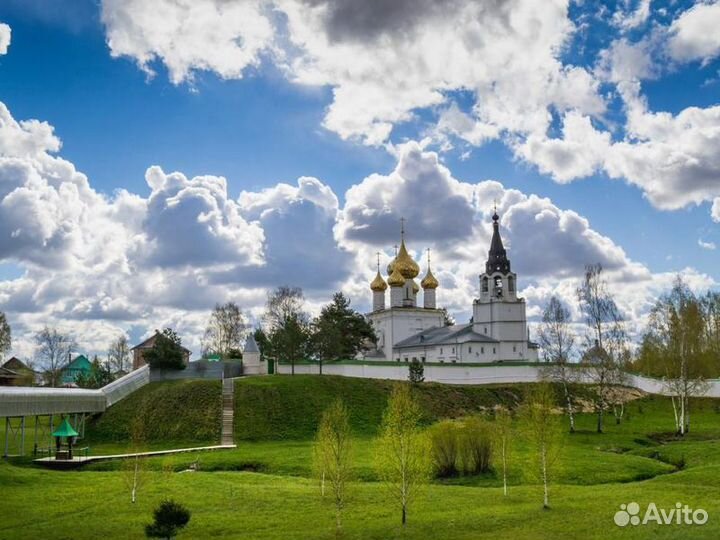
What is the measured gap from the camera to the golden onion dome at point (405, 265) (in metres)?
76.4

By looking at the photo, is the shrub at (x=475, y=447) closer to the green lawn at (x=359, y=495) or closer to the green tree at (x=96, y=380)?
the green lawn at (x=359, y=495)

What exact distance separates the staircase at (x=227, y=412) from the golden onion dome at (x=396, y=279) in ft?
104

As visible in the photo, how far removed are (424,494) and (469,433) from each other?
4.87m

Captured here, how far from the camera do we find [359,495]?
79.1 ft

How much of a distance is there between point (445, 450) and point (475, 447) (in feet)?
4.02

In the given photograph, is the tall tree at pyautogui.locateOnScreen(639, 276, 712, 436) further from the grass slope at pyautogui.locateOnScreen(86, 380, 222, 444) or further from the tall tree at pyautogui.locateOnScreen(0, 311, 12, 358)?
the tall tree at pyautogui.locateOnScreen(0, 311, 12, 358)

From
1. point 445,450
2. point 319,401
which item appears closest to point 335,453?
point 445,450

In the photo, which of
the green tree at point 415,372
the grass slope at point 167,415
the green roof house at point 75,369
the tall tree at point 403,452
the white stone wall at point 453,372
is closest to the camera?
the tall tree at point 403,452

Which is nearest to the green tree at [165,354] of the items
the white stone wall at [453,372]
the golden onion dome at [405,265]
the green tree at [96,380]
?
the white stone wall at [453,372]

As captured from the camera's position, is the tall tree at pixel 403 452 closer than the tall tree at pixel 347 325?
Yes

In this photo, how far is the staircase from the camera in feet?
131

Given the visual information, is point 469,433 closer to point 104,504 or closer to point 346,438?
point 346,438

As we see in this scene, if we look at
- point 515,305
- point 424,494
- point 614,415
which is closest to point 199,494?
point 424,494

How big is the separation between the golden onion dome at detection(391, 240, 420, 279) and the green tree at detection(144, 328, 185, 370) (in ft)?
103
